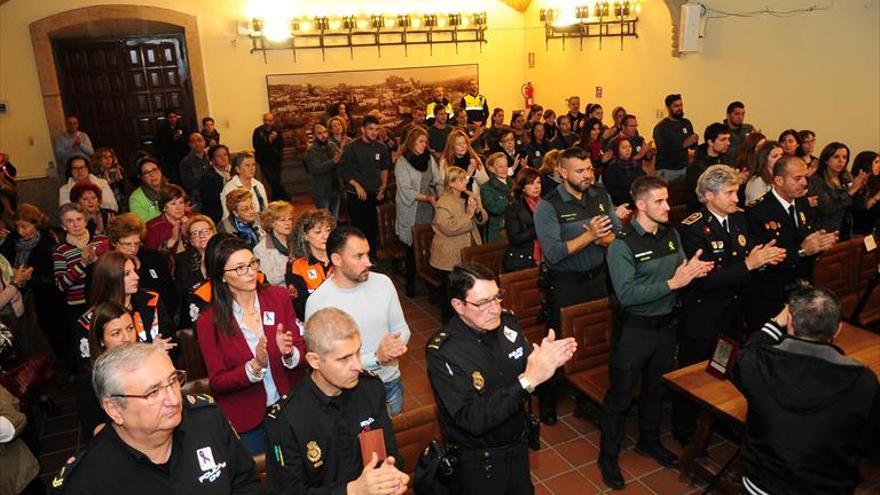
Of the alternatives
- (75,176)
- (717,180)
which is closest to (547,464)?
(717,180)

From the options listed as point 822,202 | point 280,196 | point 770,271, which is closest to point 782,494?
point 770,271

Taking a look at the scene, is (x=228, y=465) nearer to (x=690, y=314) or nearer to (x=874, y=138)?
(x=690, y=314)

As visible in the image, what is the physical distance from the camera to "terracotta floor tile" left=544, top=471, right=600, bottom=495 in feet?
12.9

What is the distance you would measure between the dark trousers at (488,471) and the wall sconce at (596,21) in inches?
431

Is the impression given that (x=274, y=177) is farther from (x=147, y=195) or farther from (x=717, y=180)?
(x=717, y=180)

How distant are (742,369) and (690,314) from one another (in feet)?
4.63

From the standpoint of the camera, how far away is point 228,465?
2264 mm

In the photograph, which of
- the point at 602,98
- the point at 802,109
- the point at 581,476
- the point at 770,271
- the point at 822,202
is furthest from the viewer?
the point at 602,98

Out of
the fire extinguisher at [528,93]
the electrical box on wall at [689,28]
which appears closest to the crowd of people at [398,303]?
the electrical box on wall at [689,28]

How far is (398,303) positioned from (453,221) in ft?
8.48

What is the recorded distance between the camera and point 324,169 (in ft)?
28.2

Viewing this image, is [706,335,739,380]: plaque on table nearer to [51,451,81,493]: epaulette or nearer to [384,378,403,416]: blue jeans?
[384,378,403,416]: blue jeans

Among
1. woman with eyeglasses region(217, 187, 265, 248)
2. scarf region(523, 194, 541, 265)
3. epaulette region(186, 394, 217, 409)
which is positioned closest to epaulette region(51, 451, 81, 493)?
epaulette region(186, 394, 217, 409)

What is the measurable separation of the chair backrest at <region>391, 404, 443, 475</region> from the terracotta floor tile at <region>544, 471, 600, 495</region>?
1217 millimetres
